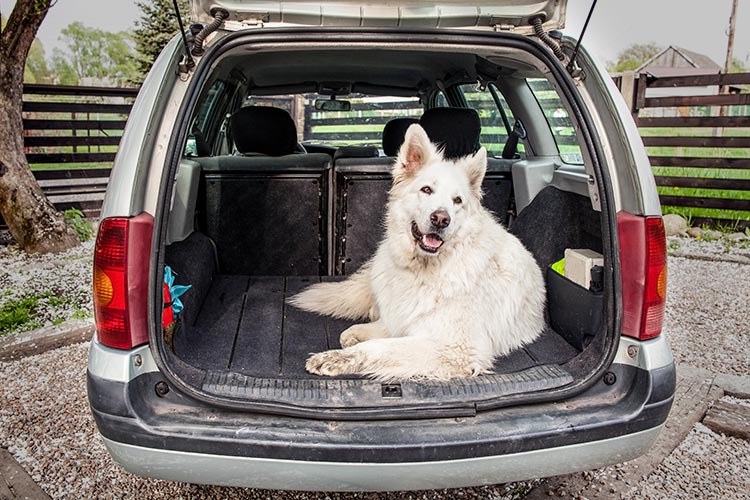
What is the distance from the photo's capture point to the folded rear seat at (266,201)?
3809mm

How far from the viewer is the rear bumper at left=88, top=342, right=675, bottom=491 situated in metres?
1.73

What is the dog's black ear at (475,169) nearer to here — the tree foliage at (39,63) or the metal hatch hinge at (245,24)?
the metal hatch hinge at (245,24)

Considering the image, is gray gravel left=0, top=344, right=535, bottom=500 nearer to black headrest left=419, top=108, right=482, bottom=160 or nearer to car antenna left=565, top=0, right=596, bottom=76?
car antenna left=565, top=0, right=596, bottom=76

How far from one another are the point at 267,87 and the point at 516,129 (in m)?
2.42

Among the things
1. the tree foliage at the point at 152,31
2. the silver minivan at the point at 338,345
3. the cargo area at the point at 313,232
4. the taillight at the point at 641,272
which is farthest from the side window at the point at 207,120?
the tree foliage at the point at 152,31

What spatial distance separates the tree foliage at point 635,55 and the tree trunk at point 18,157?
62.7 metres

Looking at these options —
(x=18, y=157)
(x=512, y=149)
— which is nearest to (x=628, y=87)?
(x=512, y=149)

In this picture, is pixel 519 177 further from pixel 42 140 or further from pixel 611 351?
pixel 42 140

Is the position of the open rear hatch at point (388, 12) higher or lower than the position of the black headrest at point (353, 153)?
higher

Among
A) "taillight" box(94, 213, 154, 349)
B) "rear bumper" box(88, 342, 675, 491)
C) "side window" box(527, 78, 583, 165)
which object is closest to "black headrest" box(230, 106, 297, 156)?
"side window" box(527, 78, 583, 165)

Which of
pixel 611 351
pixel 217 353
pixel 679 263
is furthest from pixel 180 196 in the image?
pixel 679 263

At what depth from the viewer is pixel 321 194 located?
3.95 metres

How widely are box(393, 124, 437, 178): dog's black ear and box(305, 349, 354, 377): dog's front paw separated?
1013 millimetres

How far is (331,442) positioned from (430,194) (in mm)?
1366
